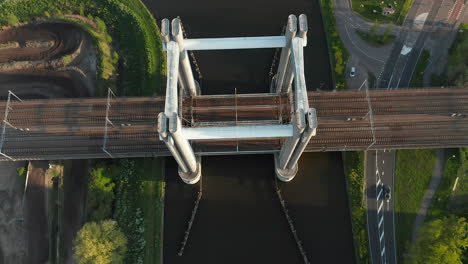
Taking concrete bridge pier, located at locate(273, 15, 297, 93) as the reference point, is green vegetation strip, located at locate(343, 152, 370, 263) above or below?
below

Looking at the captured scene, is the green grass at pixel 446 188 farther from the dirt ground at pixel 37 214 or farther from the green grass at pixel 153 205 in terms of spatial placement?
the dirt ground at pixel 37 214

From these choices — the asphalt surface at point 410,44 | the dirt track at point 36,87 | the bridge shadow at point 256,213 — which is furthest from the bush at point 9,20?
the asphalt surface at point 410,44

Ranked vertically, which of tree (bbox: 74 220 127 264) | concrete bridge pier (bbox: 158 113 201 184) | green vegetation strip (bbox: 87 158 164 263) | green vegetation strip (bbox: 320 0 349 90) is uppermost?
green vegetation strip (bbox: 320 0 349 90)

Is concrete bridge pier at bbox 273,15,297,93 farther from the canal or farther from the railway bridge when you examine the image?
the canal

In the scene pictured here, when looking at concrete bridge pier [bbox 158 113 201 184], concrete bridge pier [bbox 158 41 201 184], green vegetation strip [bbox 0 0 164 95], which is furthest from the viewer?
green vegetation strip [bbox 0 0 164 95]

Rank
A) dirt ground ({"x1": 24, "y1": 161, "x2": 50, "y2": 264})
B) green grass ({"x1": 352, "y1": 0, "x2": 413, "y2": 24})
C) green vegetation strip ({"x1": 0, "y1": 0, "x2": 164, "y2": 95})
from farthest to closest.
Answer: green grass ({"x1": 352, "y1": 0, "x2": 413, "y2": 24}), green vegetation strip ({"x1": 0, "y1": 0, "x2": 164, "y2": 95}), dirt ground ({"x1": 24, "y1": 161, "x2": 50, "y2": 264})

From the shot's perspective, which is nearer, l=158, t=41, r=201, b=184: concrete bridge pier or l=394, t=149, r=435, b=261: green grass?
l=158, t=41, r=201, b=184: concrete bridge pier

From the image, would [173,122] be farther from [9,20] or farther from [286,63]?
[9,20]

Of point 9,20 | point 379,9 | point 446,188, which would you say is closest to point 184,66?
point 9,20

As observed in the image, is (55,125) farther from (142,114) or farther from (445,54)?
(445,54)

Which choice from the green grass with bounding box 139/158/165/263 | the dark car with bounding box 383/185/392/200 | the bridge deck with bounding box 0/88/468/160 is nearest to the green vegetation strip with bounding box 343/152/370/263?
the dark car with bounding box 383/185/392/200
